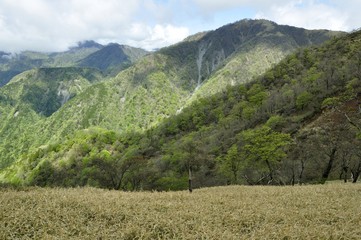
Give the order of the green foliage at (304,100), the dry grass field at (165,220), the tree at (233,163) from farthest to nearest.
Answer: the green foliage at (304,100), the tree at (233,163), the dry grass field at (165,220)

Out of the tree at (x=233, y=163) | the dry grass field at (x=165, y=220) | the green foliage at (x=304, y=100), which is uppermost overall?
the green foliage at (x=304, y=100)

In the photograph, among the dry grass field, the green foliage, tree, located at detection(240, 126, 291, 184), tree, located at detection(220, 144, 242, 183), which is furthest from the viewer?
the green foliage

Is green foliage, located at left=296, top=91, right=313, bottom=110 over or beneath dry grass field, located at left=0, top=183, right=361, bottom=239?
over

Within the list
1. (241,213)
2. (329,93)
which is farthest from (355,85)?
(241,213)

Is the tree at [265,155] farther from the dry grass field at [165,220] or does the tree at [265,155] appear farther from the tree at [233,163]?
the dry grass field at [165,220]

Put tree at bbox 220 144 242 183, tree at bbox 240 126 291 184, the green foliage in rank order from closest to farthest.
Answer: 1. tree at bbox 240 126 291 184
2. tree at bbox 220 144 242 183
3. the green foliage

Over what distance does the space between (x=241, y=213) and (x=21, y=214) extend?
588cm

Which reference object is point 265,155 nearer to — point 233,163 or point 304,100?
point 233,163

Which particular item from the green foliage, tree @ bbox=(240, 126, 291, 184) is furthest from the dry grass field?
the green foliage

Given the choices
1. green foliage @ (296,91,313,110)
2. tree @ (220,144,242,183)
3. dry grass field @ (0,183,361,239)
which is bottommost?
tree @ (220,144,242,183)

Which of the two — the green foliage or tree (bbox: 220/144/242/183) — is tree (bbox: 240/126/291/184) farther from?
the green foliage

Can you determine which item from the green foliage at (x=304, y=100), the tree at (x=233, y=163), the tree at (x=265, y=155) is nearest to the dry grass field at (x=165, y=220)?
the tree at (x=265, y=155)

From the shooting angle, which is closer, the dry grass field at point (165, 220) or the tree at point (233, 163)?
the dry grass field at point (165, 220)

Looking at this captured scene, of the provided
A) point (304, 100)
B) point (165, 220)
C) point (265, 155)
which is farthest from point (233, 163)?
point (165, 220)
